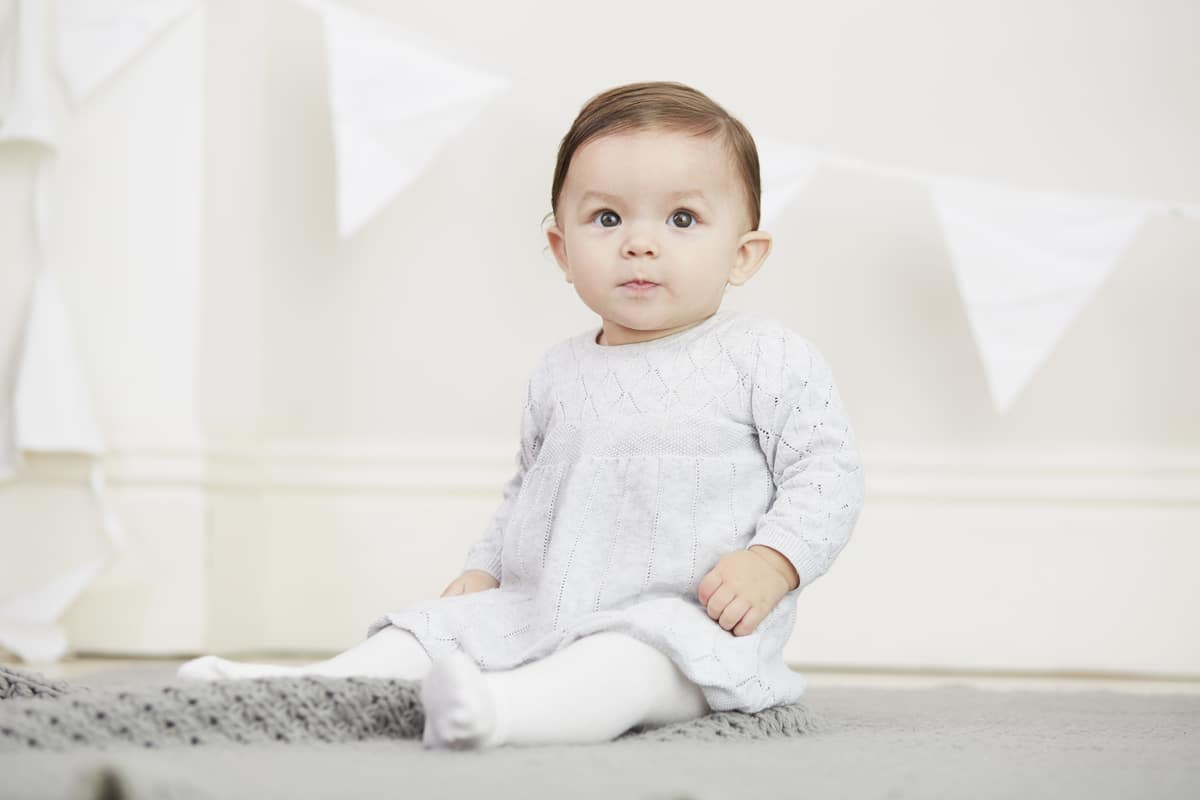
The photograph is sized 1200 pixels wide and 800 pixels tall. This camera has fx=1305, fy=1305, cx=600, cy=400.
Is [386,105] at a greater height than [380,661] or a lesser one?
greater

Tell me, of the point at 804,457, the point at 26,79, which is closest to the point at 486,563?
the point at 804,457

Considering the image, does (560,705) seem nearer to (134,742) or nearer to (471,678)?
(471,678)

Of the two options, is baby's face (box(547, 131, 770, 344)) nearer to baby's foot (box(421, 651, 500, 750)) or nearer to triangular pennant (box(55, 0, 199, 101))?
baby's foot (box(421, 651, 500, 750))

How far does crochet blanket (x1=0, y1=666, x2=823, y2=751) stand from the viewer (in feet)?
→ 2.46

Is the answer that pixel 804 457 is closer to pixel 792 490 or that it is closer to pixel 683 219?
pixel 792 490

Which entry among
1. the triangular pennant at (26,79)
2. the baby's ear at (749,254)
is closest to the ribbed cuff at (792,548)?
the baby's ear at (749,254)

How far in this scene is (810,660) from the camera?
179 centimetres

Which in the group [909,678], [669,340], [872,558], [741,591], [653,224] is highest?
[653,224]

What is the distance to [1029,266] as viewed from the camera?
1.64 meters

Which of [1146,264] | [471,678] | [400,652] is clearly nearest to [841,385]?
[1146,264]

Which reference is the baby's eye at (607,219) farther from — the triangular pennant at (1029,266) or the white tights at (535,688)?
the triangular pennant at (1029,266)

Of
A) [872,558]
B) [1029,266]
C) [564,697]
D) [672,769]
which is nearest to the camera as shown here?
[672,769]

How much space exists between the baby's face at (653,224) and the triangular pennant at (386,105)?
0.55m

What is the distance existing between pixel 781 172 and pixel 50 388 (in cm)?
98
